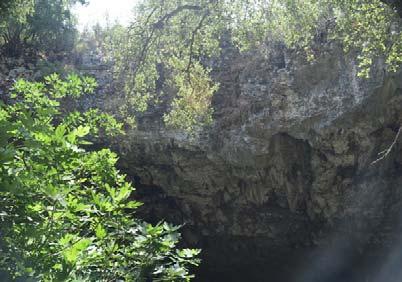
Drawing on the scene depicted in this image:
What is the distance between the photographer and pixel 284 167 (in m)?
11.2

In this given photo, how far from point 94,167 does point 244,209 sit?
8559 mm

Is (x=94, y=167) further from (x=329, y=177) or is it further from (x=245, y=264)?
(x=245, y=264)

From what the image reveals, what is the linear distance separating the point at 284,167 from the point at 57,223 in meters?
8.52

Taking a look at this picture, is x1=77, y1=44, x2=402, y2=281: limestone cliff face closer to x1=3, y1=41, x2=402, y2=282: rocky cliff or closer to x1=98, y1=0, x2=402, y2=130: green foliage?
x1=3, y1=41, x2=402, y2=282: rocky cliff

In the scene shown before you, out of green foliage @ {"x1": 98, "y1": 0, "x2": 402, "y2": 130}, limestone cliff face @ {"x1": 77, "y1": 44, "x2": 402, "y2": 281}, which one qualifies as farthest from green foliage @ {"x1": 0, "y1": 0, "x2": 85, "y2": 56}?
green foliage @ {"x1": 98, "y1": 0, "x2": 402, "y2": 130}

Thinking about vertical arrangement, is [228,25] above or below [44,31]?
below

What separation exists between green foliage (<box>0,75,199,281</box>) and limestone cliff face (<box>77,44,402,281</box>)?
6816mm

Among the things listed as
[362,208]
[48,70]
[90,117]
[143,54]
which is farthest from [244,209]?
[90,117]

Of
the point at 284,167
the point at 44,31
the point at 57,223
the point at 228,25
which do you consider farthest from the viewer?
the point at 44,31

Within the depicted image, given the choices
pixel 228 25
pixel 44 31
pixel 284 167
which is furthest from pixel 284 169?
pixel 44 31

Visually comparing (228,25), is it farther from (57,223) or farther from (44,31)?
(44,31)

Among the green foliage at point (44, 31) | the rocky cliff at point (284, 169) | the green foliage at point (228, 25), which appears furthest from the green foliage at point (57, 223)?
the green foliage at point (44, 31)

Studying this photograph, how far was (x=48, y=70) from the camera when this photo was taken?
12398mm

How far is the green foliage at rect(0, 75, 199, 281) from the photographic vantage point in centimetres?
286
